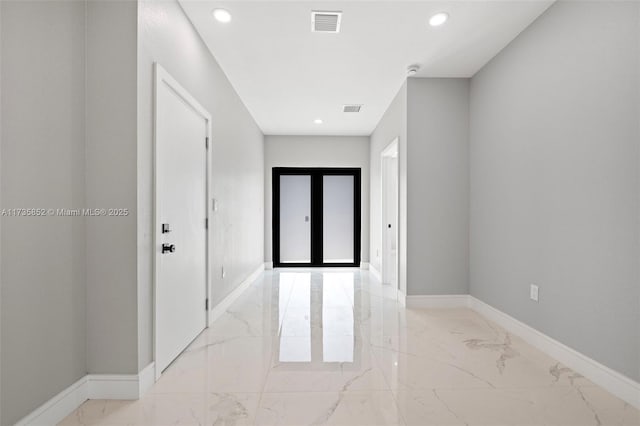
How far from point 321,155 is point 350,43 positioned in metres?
3.63

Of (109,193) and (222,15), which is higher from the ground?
(222,15)

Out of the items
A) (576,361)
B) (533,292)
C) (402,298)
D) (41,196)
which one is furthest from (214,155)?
(576,361)

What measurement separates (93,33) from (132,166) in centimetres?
79

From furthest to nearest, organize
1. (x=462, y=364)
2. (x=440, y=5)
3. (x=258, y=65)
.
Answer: (x=258, y=65), (x=440, y=5), (x=462, y=364)

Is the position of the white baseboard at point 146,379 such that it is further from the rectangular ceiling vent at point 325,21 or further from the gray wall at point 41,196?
the rectangular ceiling vent at point 325,21

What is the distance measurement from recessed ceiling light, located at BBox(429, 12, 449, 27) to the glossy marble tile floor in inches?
105

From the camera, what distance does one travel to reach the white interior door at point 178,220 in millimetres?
2168

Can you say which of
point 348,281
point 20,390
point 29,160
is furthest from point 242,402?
point 348,281

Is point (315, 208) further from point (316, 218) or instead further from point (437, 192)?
point (437, 192)

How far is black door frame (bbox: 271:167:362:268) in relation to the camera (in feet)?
21.9

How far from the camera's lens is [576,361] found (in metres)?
2.27

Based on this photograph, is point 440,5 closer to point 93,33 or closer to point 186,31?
point 186,31

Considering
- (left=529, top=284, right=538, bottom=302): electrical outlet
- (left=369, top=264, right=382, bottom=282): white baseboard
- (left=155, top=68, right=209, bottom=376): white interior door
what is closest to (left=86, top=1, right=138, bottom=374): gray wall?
(left=155, top=68, right=209, bottom=376): white interior door

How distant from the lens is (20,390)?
1.50 meters
